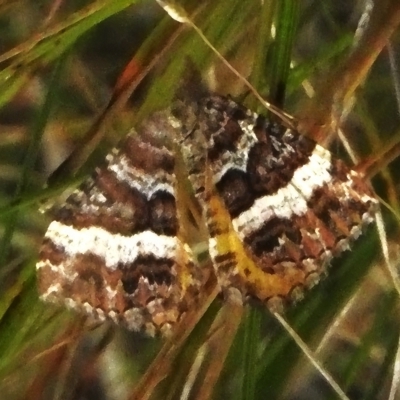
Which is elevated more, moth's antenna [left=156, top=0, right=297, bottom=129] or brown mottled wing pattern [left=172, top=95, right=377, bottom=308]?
moth's antenna [left=156, top=0, right=297, bottom=129]

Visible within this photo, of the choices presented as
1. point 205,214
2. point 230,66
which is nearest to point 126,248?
point 205,214

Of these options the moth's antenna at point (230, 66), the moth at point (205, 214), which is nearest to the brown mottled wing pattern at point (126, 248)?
the moth at point (205, 214)

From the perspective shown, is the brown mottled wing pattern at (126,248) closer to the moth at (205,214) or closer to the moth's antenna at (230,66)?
the moth at (205,214)

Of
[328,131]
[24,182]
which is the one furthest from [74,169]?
[328,131]

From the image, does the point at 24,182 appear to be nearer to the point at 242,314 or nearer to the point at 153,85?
the point at 153,85

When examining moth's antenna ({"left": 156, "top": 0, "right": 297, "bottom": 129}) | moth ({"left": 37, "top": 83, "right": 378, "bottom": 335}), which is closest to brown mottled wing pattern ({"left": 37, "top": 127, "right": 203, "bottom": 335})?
moth ({"left": 37, "top": 83, "right": 378, "bottom": 335})

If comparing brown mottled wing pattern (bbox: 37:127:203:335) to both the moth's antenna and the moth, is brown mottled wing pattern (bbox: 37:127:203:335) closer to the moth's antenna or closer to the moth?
the moth
